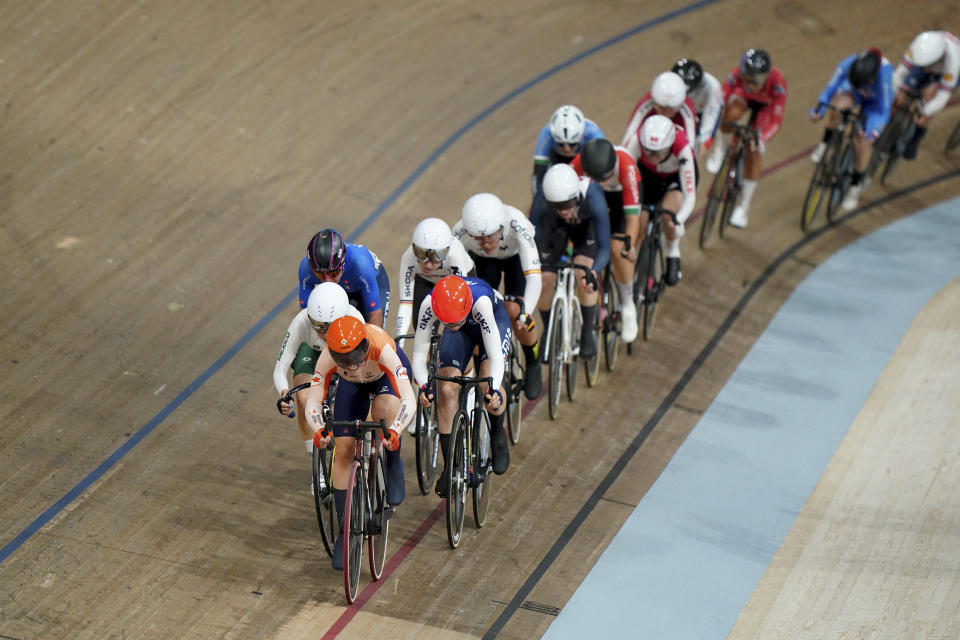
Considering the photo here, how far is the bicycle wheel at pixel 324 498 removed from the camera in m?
4.32

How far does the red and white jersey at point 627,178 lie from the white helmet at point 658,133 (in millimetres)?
215

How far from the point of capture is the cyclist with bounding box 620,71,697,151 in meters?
6.38

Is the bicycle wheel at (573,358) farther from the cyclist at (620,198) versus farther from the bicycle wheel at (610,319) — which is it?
the cyclist at (620,198)

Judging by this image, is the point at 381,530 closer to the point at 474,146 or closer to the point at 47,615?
the point at 47,615

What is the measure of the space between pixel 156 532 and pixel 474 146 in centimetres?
448

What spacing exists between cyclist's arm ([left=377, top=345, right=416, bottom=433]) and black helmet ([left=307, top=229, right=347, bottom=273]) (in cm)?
51

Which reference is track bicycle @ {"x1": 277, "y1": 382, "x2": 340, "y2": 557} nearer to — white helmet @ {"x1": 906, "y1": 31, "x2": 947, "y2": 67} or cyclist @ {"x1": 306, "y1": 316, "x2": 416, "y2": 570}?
cyclist @ {"x1": 306, "y1": 316, "x2": 416, "y2": 570}

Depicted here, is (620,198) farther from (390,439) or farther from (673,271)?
(390,439)

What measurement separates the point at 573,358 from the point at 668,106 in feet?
5.51

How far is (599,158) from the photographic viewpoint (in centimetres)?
555

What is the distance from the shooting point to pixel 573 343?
5805mm

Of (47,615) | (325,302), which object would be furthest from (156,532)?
(325,302)

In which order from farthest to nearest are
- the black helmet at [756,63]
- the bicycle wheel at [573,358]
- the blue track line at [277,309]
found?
the black helmet at [756,63], the bicycle wheel at [573,358], the blue track line at [277,309]

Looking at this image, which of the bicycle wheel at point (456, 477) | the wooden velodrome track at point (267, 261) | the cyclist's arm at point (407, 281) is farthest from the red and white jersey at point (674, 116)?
the bicycle wheel at point (456, 477)
